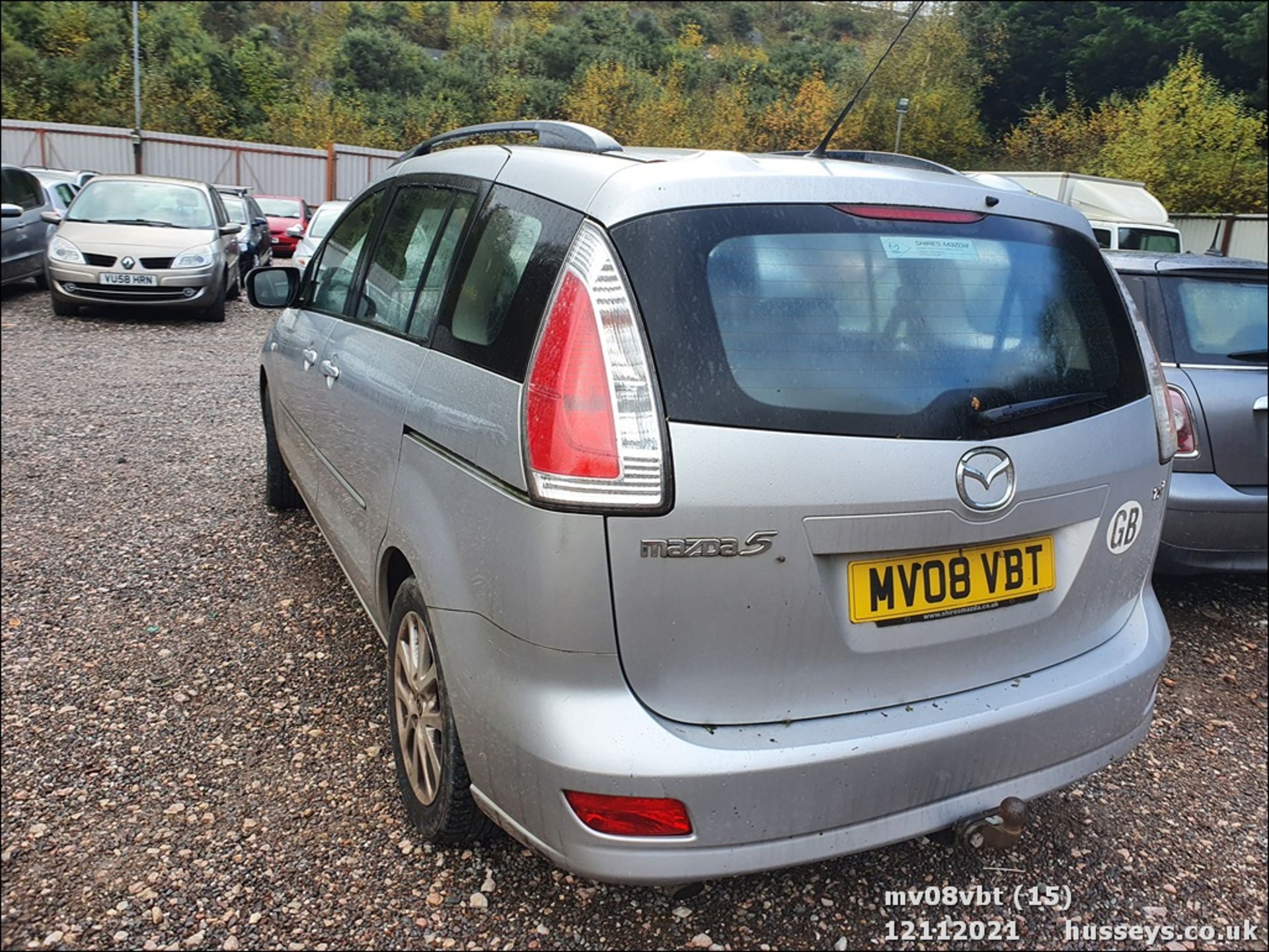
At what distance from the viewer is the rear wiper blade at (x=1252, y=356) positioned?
429 cm

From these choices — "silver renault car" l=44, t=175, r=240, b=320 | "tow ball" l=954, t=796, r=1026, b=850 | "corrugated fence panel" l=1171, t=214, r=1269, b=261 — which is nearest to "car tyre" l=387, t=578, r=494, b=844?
"tow ball" l=954, t=796, r=1026, b=850

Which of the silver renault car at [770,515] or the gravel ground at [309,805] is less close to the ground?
the silver renault car at [770,515]

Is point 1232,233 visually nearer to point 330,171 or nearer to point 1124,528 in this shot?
point 1124,528

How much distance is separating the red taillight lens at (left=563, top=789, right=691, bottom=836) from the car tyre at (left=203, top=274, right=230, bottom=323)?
442 inches

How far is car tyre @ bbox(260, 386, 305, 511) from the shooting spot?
4973mm

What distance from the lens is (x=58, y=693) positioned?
10.9ft

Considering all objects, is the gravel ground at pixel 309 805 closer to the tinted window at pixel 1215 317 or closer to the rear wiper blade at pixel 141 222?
the tinted window at pixel 1215 317

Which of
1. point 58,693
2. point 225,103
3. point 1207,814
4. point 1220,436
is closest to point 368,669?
point 58,693

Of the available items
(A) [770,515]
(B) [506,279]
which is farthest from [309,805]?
(A) [770,515]

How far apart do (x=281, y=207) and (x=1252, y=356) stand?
2354 centimetres

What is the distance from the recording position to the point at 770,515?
1904 millimetres

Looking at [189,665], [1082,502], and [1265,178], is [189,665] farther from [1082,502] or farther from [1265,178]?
[1265,178]

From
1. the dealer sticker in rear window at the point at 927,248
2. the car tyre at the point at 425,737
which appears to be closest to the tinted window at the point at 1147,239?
the dealer sticker in rear window at the point at 927,248

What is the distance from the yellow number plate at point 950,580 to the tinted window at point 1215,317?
260 cm
